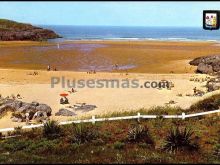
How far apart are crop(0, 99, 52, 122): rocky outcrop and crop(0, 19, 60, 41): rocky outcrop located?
75448 millimetres

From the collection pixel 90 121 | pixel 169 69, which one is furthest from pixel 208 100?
pixel 169 69

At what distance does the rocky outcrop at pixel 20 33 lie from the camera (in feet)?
326

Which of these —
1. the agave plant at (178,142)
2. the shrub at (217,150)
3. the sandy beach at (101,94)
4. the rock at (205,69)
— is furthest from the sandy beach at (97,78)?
the shrub at (217,150)

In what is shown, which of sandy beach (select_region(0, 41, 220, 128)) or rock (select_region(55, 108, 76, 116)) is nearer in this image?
rock (select_region(55, 108, 76, 116))

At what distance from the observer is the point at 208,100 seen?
20938mm

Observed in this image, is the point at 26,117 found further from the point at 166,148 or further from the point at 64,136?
the point at 166,148

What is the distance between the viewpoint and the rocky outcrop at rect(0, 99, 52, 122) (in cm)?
2189

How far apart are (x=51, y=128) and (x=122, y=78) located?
69.7ft

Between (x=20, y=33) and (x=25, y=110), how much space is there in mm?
83570

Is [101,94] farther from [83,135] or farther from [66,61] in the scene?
[66,61]

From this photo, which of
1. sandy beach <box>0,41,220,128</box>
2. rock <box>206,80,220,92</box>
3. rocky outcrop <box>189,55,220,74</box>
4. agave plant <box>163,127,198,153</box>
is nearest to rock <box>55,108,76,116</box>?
sandy beach <box>0,41,220,128</box>

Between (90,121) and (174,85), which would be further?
(174,85)

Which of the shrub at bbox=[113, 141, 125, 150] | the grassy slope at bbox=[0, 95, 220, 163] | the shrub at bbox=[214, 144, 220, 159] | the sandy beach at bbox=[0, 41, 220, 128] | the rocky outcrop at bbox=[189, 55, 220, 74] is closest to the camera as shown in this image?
the grassy slope at bbox=[0, 95, 220, 163]

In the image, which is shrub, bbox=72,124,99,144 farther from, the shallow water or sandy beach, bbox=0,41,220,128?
the shallow water
